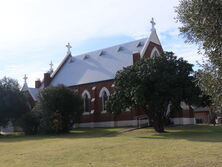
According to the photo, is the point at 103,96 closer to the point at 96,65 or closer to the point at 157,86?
the point at 96,65

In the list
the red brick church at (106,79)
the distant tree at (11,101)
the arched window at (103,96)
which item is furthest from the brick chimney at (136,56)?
the distant tree at (11,101)

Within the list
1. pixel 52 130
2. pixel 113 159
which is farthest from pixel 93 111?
pixel 113 159

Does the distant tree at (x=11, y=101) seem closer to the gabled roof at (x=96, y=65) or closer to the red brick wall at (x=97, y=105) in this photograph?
the red brick wall at (x=97, y=105)

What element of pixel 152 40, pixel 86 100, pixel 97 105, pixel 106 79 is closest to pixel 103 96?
pixel 97 105

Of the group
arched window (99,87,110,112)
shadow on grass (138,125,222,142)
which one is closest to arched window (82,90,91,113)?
arched window (99,87,110,112)

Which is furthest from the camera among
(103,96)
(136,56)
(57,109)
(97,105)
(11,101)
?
(97,105)

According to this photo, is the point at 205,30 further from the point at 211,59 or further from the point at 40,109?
the point at 40,109

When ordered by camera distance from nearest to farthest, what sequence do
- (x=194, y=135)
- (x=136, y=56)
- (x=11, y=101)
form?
(x=194, y=135) < (x=11, y=101) < (x=136, y=56)

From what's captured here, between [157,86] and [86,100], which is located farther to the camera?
[86,100]

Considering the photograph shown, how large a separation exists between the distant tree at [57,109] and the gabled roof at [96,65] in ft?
35.0

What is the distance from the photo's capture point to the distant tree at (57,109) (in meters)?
41.2

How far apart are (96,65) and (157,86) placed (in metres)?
25.2

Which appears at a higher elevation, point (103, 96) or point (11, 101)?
point (103, 96)

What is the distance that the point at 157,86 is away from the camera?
32188mm
